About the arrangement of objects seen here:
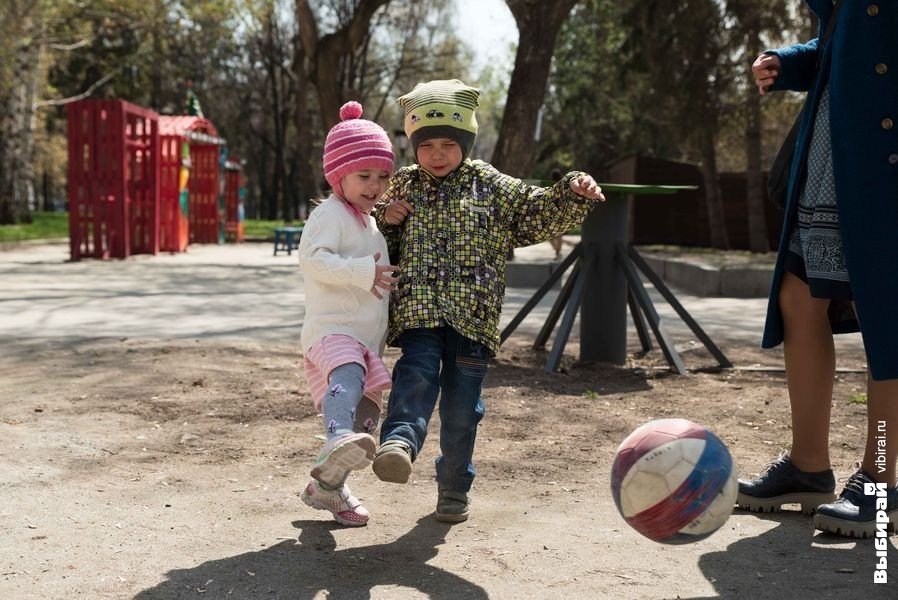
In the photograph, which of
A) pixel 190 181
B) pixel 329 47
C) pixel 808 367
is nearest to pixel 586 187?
pixel 808 367

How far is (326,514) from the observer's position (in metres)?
3.69

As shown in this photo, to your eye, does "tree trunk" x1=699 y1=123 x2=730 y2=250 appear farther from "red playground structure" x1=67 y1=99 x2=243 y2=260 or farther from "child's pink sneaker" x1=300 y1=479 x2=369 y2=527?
"child's pink sneaker" x1=300 y1=479 x2=369 y2=527

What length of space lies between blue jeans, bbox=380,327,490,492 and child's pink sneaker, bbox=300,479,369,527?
0.32 m

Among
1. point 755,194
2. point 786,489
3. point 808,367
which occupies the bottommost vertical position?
point 786,489

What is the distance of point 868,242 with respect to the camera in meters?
3.33

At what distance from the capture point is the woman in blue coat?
333 centimetres

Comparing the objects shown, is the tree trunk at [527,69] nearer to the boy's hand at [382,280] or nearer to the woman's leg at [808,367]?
the woman's leg at [808,367]

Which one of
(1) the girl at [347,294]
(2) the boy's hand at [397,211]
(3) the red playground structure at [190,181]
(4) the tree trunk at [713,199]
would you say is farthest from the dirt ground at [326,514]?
(4) the tree trunk at [713,199]

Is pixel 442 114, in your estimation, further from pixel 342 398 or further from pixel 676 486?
pixel 676 486

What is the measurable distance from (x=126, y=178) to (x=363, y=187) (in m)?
14.8

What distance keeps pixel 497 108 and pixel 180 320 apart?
146 feet

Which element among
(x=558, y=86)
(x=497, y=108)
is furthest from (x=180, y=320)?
(x=497, y=108)

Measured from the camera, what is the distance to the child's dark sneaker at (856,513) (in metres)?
3.38

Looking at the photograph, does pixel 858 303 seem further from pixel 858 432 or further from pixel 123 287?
pixel 123 287
